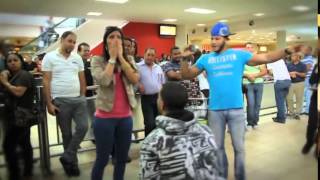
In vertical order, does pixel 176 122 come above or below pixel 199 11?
below

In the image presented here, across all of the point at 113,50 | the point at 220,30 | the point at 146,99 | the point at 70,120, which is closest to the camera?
the point at 113,50

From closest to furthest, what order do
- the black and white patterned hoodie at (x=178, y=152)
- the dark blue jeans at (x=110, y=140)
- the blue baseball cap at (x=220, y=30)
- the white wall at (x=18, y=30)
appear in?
the black and white patterned hoodie at (x=178, y=152) < the white wall at (x=18, y=30) < the dark blue jeans at (x=110, y=140) < the blue baseball cap at (x=220, y=30)

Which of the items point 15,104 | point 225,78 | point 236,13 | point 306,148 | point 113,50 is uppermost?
point 236,13

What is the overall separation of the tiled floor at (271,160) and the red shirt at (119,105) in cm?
59

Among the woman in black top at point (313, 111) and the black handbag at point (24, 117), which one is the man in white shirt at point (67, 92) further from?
the woman in black top at point (313, 111)

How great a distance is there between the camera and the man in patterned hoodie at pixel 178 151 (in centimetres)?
96

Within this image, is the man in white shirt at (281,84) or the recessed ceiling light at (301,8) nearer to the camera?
the recessed ceiling light at (301,8)

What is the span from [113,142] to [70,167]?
0.70 metres

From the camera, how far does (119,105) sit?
1.48 meters

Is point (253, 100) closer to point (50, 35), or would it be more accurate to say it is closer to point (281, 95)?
point (281, 95)

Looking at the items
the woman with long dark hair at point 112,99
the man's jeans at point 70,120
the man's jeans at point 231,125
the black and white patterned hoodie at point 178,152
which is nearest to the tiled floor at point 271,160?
the man's jeans at point 70,120

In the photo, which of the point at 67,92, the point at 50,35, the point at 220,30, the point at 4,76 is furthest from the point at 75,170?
the point at 220,30

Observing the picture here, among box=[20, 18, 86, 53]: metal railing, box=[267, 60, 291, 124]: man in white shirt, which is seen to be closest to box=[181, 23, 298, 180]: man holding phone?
box=[20, 18, 86, 53]: metal railing

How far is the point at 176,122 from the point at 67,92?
1.11m
